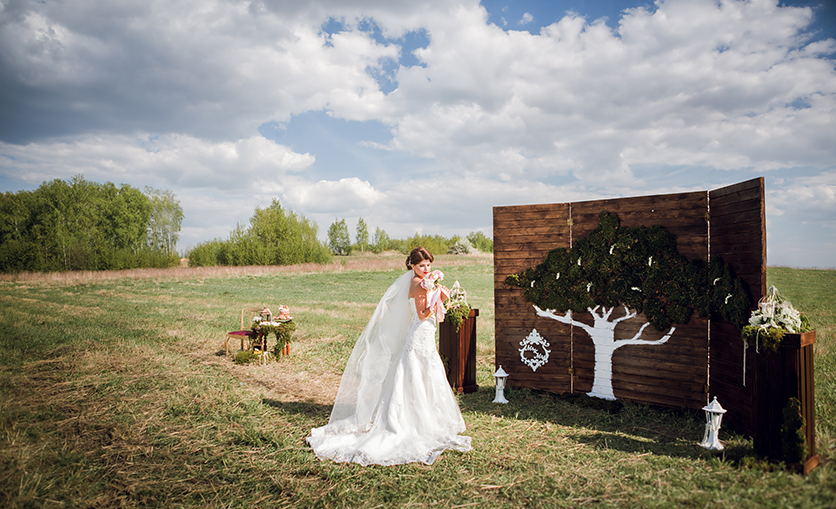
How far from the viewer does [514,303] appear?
23.4ft

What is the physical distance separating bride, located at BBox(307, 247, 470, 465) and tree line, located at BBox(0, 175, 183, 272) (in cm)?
3593

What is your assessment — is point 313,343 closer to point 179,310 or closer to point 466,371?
point 466,371

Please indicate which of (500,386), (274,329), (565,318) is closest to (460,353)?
(500,386)

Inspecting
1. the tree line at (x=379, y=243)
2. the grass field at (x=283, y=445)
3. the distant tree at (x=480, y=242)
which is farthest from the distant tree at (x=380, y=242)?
the grass field at (x=283, y=445)

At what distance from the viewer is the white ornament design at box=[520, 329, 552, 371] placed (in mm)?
6895

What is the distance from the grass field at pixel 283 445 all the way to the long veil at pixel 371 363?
620mm

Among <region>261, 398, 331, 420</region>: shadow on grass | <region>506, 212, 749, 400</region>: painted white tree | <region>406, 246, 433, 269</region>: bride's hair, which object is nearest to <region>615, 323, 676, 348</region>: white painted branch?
<region>506, 212, 749, 400</region>: painted white tree

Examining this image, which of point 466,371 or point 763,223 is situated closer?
point 763,223

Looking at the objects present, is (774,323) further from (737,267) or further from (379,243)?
(379,243)

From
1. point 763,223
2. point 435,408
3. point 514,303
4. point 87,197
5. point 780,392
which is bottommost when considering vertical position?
point 435,408

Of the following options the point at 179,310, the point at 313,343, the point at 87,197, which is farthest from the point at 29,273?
the point at 313,343

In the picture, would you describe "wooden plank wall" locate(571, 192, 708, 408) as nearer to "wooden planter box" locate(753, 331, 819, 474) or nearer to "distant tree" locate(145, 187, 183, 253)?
"wooden planter box" locate(753, 331, 819, 474)

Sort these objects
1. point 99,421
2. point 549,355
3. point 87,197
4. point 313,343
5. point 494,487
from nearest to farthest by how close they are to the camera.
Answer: point 494,487 → point 99,421 → point 549,355 → point 313,343 → point 87,197

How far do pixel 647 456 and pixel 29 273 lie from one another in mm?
40239
